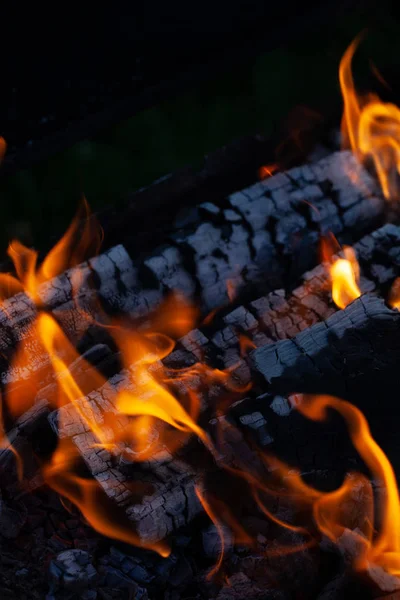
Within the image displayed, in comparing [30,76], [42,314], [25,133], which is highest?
[30,76]

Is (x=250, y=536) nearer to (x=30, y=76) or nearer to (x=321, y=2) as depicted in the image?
(x=30, y=76)

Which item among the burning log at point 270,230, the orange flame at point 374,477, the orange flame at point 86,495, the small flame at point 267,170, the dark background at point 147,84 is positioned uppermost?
the dark background at point 147,84

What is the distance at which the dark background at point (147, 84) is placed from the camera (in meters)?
4.12

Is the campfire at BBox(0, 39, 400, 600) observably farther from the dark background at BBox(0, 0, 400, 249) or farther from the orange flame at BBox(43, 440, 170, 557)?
the dark background at BBox(0, 0, 400, 249)

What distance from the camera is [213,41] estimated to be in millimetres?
4797

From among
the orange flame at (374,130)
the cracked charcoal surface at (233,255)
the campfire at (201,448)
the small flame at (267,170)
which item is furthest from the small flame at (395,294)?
the small flame at (267,170)

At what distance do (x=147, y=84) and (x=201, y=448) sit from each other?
9.60 ft

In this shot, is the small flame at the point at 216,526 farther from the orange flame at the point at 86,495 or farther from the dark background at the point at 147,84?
the dark background at the point at 147,84

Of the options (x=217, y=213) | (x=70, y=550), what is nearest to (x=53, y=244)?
(x=217, y=213)

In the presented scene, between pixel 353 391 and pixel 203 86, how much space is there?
3052mm

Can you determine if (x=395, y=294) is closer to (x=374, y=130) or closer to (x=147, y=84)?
(x=374, y=130)

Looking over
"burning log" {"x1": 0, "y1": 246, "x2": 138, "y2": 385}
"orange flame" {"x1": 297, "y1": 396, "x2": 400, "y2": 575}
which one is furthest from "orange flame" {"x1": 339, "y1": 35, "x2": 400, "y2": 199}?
"orange flame" {"x1": 297, "y1": 396, "x2": 400, "y2": 575}

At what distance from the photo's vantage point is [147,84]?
15.2 ft

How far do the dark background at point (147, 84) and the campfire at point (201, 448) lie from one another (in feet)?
3.65
